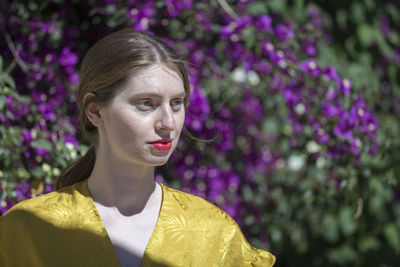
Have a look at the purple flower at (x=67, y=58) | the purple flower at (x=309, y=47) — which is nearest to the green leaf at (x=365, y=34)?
the purple flower at (x=309, y=47)

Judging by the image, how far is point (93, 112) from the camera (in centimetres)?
158

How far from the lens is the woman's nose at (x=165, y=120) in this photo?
4.85 feet

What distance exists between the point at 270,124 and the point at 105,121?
1834 millimetres

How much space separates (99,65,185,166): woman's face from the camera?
58.4 inches

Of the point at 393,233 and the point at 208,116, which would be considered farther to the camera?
the point at 393,233

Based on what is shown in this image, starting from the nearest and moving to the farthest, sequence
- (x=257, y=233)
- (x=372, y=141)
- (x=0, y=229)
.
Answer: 1. (x=0, y=229)
2. (x=372, y=141)
3. (x=257, y=233)

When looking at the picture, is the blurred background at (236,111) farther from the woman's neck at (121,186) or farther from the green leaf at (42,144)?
the woman's neck at (121,186)

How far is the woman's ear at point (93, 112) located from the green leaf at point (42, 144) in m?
0.72

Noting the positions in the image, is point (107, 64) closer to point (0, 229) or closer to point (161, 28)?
point (0, 229)

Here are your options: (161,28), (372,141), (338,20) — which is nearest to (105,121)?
(161,28)

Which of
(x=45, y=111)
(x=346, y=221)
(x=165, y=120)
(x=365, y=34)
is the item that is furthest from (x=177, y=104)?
(x=365, y=34)

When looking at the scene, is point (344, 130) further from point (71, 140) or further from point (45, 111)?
point (45, 111)

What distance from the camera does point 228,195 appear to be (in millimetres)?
2902

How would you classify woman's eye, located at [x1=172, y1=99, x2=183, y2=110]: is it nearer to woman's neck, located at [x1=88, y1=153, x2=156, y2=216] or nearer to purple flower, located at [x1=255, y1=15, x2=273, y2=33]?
woman's neck, located at [x1=88, y1=153, x2=156, y2=216]
